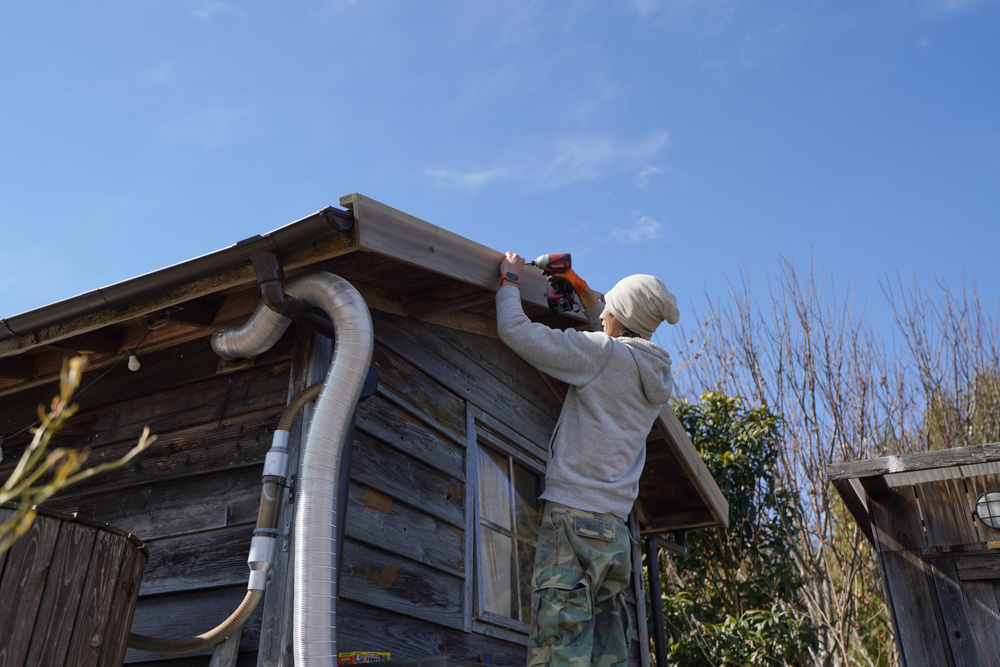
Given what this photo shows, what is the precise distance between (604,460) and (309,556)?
1074mm

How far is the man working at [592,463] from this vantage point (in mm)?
2533

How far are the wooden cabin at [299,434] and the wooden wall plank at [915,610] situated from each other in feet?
7.91

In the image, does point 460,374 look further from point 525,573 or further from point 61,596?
point 61,596

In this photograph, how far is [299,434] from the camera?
10.3 feet

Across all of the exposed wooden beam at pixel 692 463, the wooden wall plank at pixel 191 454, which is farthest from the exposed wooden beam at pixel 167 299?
the exposed wooden beam at pixel 692 463

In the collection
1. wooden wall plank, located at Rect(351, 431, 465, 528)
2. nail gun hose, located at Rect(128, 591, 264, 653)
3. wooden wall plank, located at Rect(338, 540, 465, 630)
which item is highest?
wooden wall plank, located at Rect(351, 431, 465, 528)

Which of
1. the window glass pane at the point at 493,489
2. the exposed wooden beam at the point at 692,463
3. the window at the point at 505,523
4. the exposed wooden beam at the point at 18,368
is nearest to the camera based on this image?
the exposed wooden beam at the point at 18,368

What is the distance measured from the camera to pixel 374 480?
3355 mm

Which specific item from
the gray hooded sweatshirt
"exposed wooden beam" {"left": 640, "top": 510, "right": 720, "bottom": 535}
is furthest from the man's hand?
"exposed wooden beam" {"left": 640, "top": 510, "right": 720, "bottom": 535}

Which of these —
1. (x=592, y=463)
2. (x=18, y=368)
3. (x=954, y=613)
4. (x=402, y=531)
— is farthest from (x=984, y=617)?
(x=18, y=368)

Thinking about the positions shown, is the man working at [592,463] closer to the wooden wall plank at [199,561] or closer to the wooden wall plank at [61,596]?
the wooden wall plank at [199,561]

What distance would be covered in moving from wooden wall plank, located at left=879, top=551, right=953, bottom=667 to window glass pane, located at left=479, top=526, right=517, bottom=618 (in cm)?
251

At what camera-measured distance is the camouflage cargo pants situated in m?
2.48

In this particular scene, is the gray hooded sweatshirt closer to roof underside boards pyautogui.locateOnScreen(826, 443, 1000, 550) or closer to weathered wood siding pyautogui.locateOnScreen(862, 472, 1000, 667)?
roof underside boards pyautogui.locateOnScreen(826, 443, 1000, 550)
